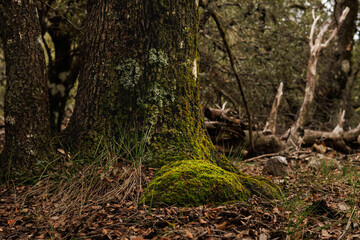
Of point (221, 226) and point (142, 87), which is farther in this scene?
point (142, 87)

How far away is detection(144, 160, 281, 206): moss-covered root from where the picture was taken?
258 centimetres

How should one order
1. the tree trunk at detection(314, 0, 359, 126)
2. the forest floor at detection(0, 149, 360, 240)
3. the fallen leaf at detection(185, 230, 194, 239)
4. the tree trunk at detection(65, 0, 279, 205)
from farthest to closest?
1. the tree trunk at detection(314, 0, 359, 126)
2. the tree trunk at detection(65, 0, 279, 205)
3. the forest floor at detection(0, 149, 360, 240)
4. the fallen leaf at detection(185, 230, 194, 239)

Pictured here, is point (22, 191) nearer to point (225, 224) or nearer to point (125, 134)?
point (125, 134)

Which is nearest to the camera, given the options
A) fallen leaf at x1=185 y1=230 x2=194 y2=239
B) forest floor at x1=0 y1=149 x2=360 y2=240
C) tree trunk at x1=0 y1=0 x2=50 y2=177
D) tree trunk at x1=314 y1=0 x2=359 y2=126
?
fallen leaf at x1=185 y1=230 x2=194 y2=239

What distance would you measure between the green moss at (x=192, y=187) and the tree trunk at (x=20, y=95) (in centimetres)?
128

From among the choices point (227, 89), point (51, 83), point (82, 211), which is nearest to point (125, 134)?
point (82, 211)

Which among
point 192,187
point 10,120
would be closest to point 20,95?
point 10,120

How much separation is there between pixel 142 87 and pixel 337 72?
357 inches

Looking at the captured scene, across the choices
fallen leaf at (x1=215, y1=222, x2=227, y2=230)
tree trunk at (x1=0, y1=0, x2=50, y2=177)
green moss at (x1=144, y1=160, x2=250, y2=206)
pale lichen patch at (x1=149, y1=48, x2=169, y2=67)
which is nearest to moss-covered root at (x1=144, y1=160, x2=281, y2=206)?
green moss at (x1=144, y1=160, x2=250, y2=206)

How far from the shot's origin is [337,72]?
33.3 ft

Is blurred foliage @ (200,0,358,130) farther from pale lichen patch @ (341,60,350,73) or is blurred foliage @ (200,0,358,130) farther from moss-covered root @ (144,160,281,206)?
moss-covered root @ (144,160,281,206)

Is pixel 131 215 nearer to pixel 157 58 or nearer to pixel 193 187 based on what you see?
pixel 193 187

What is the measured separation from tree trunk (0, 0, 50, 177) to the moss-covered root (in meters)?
1.29

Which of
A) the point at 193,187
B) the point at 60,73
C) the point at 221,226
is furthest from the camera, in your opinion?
the point at 60,73
